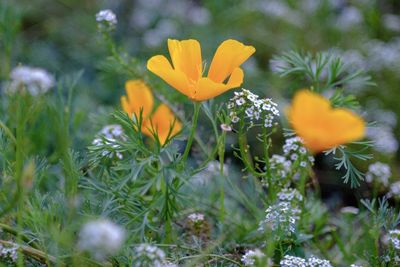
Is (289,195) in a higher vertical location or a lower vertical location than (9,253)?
higher

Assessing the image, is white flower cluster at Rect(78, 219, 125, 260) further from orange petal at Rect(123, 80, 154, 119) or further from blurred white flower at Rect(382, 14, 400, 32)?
blurred white flower at Rect(382, 14, 400, 32)

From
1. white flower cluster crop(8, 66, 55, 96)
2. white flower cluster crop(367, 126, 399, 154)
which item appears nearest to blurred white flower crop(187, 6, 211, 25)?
white flower cluster crop(367, 126, 399, 154)

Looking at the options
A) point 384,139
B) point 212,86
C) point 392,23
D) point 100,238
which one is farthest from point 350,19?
point 100,238

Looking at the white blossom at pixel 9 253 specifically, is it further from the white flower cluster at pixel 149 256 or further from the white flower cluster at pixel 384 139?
the white flower cluster at pixel 384 139

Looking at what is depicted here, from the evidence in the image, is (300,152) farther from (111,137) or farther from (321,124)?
(111,137)

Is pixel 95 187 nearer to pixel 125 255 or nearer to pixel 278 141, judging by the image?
pixel 125 255

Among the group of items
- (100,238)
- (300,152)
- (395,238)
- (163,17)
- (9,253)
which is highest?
(163,17)

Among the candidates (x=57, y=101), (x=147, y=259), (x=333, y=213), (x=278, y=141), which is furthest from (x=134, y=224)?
(x=278, y=141)
